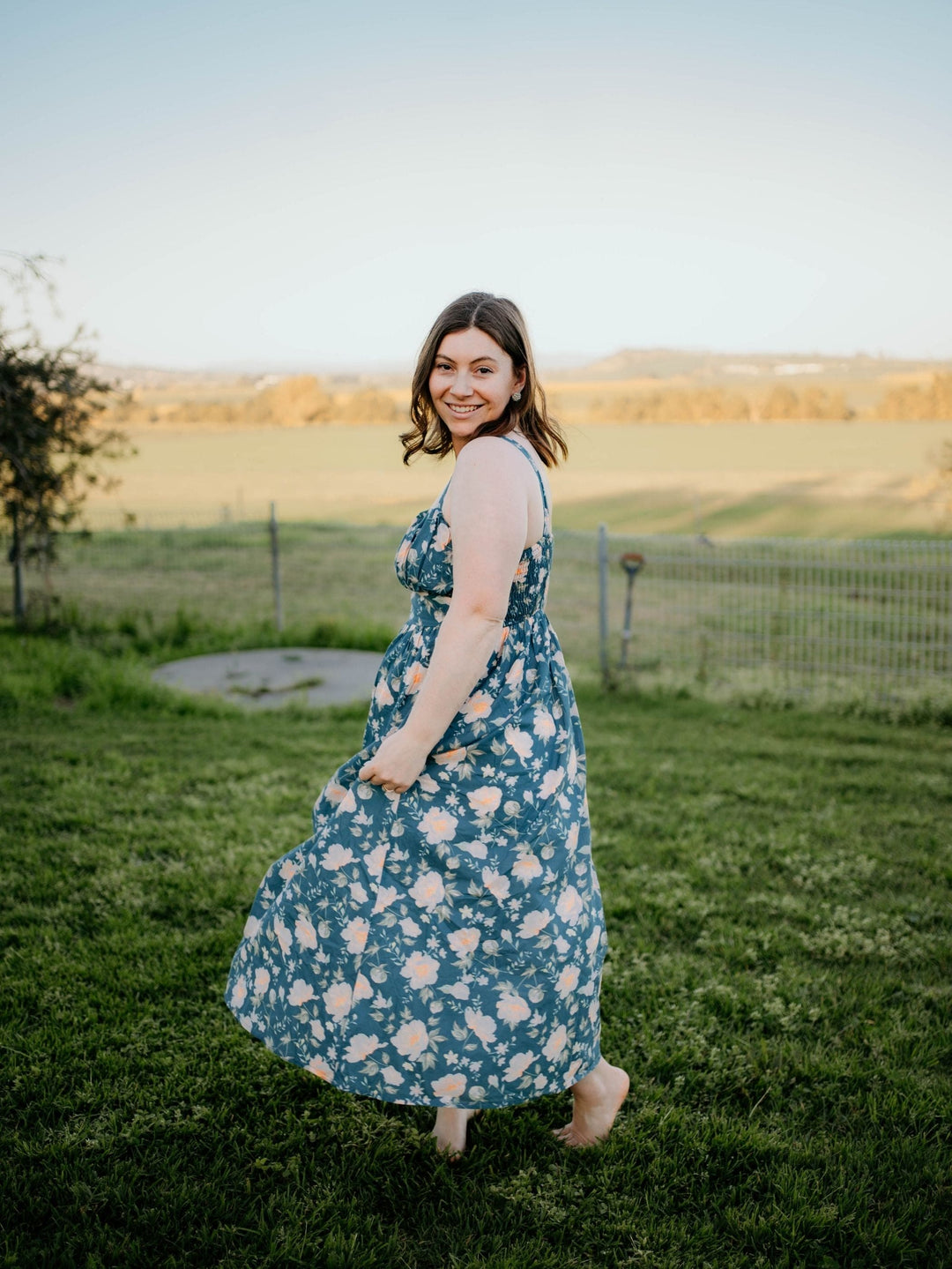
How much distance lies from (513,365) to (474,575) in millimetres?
504

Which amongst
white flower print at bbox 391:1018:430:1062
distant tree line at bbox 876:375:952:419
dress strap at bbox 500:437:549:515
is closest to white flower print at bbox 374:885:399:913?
white flower print at bbox 391:1018:430:1062

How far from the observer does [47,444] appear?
7793 millimetres

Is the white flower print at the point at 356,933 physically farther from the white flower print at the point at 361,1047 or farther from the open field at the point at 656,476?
the open field at the point at 656,476

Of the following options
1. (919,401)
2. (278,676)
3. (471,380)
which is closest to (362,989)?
(471,380)

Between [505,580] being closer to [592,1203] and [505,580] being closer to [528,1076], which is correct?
[528,1076]

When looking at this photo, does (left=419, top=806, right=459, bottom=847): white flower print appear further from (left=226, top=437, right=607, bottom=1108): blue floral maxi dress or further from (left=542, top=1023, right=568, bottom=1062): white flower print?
(left=542, top=1023, right=568, bottom=1062): white flower print

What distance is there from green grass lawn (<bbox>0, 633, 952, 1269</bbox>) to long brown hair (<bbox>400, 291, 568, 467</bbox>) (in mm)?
1540

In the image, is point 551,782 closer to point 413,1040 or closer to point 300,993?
point 413,1040

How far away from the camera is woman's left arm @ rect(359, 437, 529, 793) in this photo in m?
1.67

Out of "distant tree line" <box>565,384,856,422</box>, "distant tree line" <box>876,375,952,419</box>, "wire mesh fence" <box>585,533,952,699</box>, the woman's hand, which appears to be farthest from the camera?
"distant tree line" <box>565,384,856,422</box>

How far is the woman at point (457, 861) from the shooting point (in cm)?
182

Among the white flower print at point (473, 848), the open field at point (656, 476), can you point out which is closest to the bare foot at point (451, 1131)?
the white flower print at point (473, 848)

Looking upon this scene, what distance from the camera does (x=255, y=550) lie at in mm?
11031

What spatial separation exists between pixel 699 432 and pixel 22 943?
63.0ft
